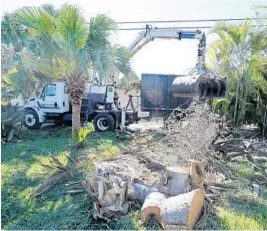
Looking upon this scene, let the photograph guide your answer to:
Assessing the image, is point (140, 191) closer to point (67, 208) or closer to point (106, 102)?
point (67, 208)

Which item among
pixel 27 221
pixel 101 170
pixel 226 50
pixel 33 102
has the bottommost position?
pixel 27 221

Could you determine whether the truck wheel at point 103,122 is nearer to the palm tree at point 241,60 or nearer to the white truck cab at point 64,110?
the white truck cab at point 64,110

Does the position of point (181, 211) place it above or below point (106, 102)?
below

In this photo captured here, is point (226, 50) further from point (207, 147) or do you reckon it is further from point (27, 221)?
point (27, 221)

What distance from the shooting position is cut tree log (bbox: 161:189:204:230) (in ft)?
8.92

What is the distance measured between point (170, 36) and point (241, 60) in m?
2.61

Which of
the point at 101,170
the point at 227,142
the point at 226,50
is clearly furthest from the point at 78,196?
the point at 226,50

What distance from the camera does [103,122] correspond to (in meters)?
8.94

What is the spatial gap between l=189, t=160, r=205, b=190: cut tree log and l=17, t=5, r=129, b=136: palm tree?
3773 mm

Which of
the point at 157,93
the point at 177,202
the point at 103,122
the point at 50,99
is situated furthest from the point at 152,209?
the point at 157,93

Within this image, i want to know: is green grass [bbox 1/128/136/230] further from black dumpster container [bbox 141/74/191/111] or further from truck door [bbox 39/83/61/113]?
black dumpster container [bbox 141/74/191/111]

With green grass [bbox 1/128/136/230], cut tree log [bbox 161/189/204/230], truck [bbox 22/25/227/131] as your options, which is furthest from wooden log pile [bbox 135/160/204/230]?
truck [bbox 22/25/227/131]

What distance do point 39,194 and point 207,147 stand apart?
2633 mm

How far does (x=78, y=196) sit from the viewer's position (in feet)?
11.7
